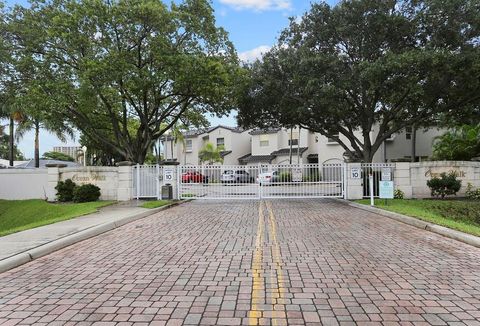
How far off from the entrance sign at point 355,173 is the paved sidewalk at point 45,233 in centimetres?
1155

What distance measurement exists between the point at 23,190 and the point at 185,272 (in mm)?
21369

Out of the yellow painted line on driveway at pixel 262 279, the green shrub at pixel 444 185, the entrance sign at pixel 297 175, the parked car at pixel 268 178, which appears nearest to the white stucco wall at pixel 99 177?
the parked car at pixel 268 178

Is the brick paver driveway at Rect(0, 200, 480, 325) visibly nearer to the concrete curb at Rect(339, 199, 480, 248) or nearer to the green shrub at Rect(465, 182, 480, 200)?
the concrete curb at Rect(339, 199, 480, 248)

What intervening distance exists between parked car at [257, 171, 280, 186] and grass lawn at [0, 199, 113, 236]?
735 cm

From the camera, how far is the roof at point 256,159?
1948 inches

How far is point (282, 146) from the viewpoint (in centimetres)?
5141

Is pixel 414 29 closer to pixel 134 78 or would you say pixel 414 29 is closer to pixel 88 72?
pixel 134 78

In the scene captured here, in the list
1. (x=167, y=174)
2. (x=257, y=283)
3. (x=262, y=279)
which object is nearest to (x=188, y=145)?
(x=167, y=174)

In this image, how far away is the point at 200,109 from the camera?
2934 cm

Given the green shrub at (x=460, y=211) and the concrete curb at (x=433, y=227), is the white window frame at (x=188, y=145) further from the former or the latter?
the concrete curb at (x=433, y=227)

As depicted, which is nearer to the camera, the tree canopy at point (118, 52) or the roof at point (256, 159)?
the tree canopy at point (118, 52)

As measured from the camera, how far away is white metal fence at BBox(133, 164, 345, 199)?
2159 centimetres

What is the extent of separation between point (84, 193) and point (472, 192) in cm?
1892

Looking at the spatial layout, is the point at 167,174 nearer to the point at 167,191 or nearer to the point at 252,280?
the point at 167,191
